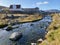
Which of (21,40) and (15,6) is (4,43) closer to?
(21,40)

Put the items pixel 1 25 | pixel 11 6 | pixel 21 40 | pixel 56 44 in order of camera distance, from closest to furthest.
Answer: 1. pixel 56 44
2. pixel 21 40
3. pixel 1 25
4. pixel 11 6

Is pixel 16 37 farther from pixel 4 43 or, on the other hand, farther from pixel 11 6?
pixel 11 6

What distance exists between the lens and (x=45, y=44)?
2102 centimetres

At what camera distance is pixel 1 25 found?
45594mm

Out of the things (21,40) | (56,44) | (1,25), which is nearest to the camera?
(56,44)

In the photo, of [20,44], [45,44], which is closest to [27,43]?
[20,44]

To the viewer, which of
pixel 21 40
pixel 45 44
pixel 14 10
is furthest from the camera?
pixel 14 10

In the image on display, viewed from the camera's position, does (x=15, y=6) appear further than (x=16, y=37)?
Yes

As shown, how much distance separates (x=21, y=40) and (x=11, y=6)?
305 ft

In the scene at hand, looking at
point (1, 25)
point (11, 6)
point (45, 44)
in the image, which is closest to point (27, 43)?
point (45, 44)

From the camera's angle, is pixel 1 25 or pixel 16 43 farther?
pixel 1 25

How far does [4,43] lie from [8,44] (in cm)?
121

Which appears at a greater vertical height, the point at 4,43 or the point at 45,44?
the point at 45,44

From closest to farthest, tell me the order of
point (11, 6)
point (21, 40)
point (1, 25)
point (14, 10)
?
1. point (21, 40)
2. point (1, 25)
3. point (14, 10)
4. point (11, 6)
